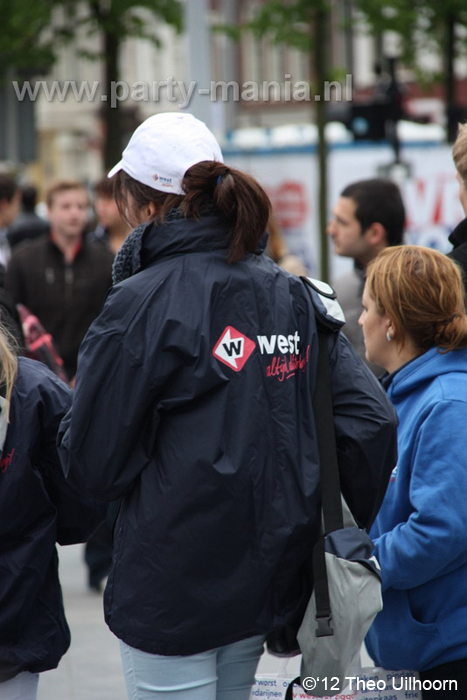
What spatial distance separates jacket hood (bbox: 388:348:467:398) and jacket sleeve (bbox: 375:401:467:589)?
13 centimetres

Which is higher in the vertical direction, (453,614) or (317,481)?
(317,481)

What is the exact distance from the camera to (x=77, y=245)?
7203mm

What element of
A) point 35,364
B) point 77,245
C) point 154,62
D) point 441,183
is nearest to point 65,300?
point 77,245

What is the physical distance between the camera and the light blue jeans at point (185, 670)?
244 centimetres

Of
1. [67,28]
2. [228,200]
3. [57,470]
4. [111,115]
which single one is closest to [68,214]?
[57,470]

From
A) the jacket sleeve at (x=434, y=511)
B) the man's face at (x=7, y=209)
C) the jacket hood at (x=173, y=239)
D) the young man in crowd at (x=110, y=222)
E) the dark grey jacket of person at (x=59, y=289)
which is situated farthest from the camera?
the man's face at (x=7, y=209)

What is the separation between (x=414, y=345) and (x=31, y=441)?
3.34 feet

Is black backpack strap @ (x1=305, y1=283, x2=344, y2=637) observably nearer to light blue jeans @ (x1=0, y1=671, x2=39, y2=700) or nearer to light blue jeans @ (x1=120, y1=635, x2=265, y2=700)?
light blue jeans @ (x1=120, y1=635, x2=265, y2=700)

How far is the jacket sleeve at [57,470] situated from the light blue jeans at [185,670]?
→ 0.46 metres

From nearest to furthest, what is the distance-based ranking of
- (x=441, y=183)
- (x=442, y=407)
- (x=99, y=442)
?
(x=99, y=442), (x=442, y=407), (x=441, y=183)

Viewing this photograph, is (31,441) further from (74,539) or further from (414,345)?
(414,345)

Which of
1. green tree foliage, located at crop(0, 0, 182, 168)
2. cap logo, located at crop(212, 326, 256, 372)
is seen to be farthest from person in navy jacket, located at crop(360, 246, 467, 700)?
green tree foliage, located at crop(0, 0, 182, 168)

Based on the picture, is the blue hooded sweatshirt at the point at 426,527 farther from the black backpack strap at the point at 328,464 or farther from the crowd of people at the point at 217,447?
the black backpack strap at the point at 328,464

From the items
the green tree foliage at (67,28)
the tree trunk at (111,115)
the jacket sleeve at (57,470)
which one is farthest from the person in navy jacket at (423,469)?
the tree trunk at (111,115)
